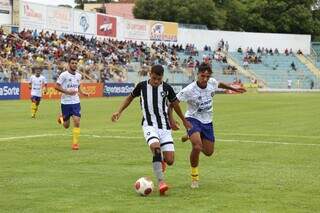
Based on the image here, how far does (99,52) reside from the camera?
6162cm

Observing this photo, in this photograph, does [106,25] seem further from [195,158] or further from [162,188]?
[162,188]

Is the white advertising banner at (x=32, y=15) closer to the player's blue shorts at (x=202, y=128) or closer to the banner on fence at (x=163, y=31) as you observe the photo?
the banner on fence at (x=163, y=31)

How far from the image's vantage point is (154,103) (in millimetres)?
11094

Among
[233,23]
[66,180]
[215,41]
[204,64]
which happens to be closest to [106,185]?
[66,180]

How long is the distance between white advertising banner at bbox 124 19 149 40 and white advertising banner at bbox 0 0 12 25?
17.6 meters

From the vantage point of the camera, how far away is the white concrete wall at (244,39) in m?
82.4

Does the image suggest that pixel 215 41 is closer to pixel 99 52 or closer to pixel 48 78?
pixel 99 52

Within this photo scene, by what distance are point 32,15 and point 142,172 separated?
46.8 meters

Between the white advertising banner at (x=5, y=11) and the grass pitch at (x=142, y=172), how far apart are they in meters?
33.4

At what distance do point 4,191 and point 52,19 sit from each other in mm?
51026

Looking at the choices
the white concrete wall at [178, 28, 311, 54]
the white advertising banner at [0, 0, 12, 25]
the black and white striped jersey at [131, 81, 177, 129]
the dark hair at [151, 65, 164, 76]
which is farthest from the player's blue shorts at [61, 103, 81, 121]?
the white concrete wall at [178, 28, 311, 54]

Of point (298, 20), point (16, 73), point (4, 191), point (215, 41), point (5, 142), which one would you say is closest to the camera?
A: point (4, 191)

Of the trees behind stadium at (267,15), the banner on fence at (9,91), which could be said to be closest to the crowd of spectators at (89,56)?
the banner on fence at (9,91)

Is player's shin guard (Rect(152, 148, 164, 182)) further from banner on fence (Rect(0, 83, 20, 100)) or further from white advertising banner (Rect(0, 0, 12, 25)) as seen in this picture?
white advertising banner (Rect(0, 0, 12, 25))
